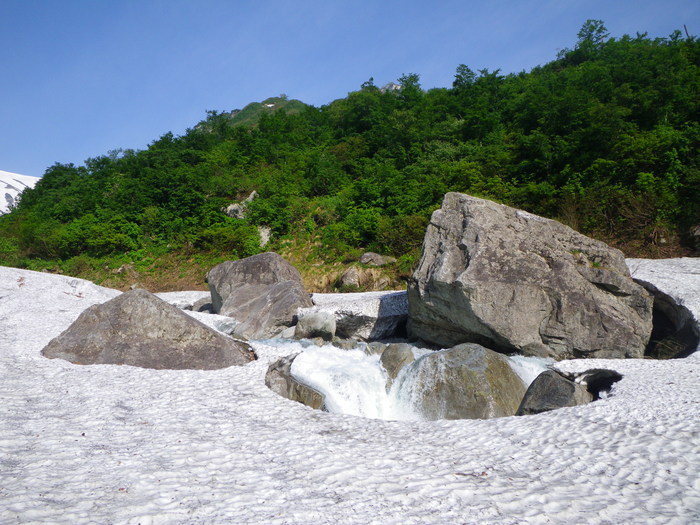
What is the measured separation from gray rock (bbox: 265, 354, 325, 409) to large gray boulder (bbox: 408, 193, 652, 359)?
15.8ft

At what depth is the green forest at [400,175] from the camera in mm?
19859

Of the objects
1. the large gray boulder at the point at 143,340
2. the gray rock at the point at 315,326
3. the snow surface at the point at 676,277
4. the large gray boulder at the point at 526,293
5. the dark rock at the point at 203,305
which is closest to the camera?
the large gray boulder at the point at 143,340

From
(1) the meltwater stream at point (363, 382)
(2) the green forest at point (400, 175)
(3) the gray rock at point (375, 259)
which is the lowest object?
(1) the meltwater stream at point (363, 382)

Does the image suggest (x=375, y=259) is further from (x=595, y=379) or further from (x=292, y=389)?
(x=292, y=389)

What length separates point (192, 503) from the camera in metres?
4.55

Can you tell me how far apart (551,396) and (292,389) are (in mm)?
5056

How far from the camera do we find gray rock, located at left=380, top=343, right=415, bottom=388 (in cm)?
1051

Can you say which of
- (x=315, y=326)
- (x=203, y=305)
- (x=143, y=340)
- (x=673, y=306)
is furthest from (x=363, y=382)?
(x=203, y=305)

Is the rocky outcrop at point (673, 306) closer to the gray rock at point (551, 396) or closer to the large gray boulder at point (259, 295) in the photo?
the gray rock at point (551, 396)

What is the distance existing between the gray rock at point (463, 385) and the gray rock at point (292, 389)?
6.72 ft

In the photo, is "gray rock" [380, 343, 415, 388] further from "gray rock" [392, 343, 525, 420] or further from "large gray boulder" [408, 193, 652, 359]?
"large gray boulder" [408, 193, 652, 359]

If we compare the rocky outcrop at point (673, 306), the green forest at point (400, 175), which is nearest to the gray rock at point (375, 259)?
the green forest at point (400, 175)

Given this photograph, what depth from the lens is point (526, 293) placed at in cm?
1135

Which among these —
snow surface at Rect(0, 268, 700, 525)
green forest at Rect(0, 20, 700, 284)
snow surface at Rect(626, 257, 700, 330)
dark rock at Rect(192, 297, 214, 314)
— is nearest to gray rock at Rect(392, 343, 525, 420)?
snow surface at Rect(0, 268, 700, 525)
